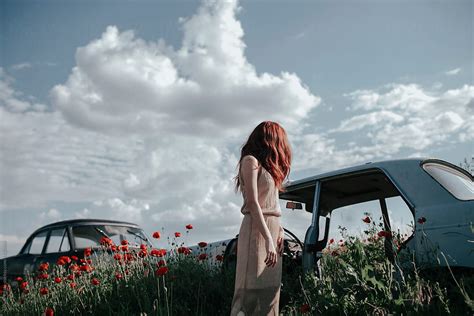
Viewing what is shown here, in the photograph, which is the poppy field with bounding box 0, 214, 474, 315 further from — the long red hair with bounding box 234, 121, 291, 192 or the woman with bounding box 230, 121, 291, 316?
the long red hair with bounding box 234, 121, 291, 192

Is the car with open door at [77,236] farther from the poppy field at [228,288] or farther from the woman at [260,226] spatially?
the woman at [260,226]

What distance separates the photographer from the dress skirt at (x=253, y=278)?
156 inches

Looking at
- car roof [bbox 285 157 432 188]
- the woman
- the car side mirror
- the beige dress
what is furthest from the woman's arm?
the car side mirror

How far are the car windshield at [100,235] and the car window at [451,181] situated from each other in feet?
18.9

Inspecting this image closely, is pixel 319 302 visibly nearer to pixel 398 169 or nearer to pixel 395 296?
pixel 395 296

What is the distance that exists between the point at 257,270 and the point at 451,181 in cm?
194

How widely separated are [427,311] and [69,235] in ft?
23.0

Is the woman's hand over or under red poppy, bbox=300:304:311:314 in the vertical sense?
over

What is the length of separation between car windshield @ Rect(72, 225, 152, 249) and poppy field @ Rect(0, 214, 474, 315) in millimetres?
1265

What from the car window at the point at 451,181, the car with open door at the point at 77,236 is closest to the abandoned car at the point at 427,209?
the car window at the point at 451,181

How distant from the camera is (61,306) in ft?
20.6

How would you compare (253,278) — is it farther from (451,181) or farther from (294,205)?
(294,205)

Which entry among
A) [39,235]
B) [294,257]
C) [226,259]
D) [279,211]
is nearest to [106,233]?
[39,235]

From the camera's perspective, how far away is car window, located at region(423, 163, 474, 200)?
4141mm
